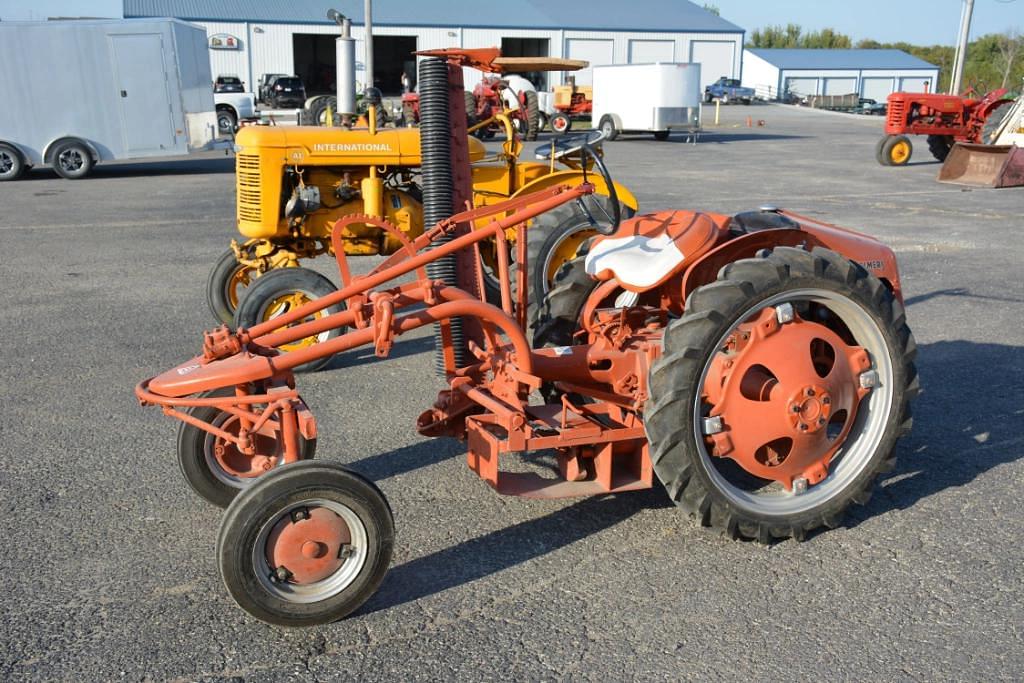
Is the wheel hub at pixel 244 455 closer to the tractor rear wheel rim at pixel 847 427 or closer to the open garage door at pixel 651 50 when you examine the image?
the tractor rear wheel rim at pixel 847 427

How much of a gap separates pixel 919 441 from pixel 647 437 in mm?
2086

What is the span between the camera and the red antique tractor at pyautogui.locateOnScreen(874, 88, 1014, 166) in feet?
68.8

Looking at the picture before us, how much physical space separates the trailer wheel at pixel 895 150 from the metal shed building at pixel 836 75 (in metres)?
51.2

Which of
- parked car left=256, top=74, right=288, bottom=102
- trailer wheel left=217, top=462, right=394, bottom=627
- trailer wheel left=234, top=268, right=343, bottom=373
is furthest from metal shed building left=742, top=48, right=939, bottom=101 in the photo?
trailer wheel left=217, top=462, right=394, bottom=627

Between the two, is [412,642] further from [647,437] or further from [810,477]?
[810,477]

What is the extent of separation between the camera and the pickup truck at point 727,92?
187 ft

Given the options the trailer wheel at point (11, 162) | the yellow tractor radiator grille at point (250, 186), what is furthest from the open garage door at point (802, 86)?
the yellow tractor radiator grille at point (250, 186)

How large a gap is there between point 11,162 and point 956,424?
17.9 meters

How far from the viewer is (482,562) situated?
3.74 metres

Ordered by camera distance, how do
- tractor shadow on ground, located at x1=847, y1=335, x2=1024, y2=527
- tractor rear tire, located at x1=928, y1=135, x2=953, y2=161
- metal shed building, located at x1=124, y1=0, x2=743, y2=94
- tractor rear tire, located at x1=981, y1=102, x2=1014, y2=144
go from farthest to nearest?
metal shed building, located at x1=124, y1=0, x2=743, y2=94, tractor rear tire, located at x1=928, y1=135, x2=953, y2=161, tractor rear tire, located at x1=981, y1=102, x2=1014, y2=144, tractor shadow on ground, located at x1=847, y1=335, x2=1024, y2=527

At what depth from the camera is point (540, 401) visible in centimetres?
550

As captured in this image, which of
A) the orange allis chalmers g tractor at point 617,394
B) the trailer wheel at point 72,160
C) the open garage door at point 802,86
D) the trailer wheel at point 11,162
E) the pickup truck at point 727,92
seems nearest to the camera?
the orange allis chalmers g tractor at point 617,394

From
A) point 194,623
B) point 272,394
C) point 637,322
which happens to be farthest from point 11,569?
point 637,322

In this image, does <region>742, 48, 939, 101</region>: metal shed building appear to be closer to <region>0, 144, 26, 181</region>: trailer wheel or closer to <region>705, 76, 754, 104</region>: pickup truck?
<region>705, 76, 754, 104</region>: pickup truck
